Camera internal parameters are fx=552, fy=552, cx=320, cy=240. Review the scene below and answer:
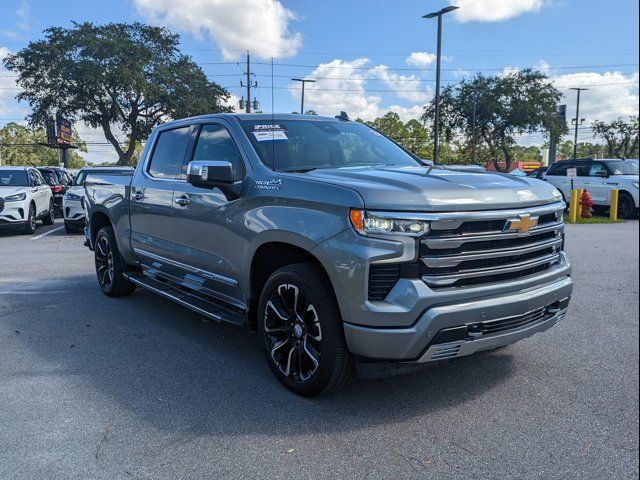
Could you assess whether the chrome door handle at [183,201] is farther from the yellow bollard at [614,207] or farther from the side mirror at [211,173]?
the yellow bollard at [614,207]

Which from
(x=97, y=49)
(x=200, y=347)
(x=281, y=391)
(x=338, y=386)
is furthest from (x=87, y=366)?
(x=97, y=49)

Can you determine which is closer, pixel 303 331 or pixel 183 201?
pixel 303 331

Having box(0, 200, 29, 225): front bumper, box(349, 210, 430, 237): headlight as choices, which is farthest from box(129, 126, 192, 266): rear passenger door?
box(0, 200, 29, 225): front bumper

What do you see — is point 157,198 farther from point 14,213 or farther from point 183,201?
point 14,213

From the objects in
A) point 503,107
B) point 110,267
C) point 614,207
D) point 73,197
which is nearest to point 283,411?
point 110,267

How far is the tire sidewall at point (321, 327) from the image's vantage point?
3354 millimetres

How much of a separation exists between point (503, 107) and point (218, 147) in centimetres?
4241

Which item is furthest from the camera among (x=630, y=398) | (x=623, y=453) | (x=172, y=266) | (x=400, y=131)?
(x=400, y=131)

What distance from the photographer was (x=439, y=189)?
328 cm

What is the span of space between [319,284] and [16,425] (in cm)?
203

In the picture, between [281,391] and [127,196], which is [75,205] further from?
[281,391]

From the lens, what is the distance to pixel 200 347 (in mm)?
4766

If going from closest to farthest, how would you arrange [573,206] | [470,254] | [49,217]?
[470,254] → [49,217] → [573,206]

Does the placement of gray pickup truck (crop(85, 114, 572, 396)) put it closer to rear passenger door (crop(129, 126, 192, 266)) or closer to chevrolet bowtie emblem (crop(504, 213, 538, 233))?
chevrolet bowtie emblem (crop(504, 213, 538, 233))
